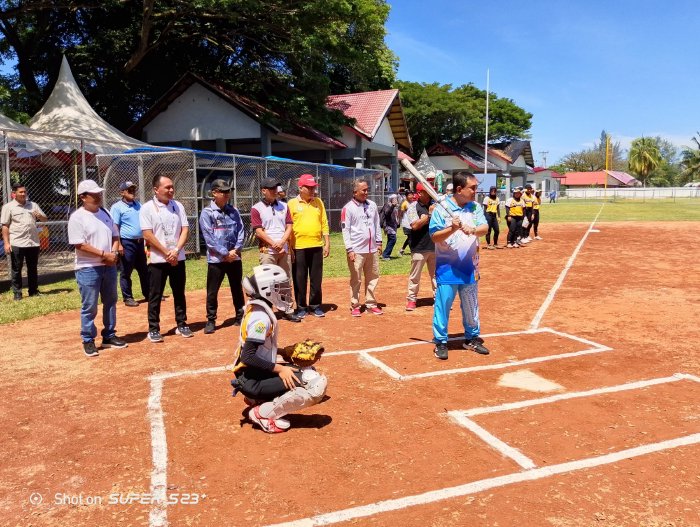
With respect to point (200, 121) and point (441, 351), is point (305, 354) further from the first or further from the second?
point (200, 121)

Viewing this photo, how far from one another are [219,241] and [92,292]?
174 centimetres

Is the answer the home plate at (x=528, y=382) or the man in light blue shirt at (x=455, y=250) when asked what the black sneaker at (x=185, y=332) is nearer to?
the man in light blue shirt at (x=455, y=250)

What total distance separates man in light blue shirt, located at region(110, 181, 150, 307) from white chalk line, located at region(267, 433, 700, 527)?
7.32m

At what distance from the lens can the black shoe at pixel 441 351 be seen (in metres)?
6.12

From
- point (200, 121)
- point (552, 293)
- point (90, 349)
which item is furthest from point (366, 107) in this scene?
point (90, 349)

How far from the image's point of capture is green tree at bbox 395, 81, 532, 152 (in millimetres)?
48375

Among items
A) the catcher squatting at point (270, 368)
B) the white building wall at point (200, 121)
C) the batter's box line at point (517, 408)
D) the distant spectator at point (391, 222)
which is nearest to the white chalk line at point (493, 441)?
the batter's box line at point (517, 408)

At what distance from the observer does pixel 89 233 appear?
6.36 metres

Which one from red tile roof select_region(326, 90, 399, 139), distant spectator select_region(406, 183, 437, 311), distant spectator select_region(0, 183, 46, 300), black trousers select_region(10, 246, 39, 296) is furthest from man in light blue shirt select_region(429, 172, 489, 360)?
red tile roof select_region(326, 90, 399, 139)

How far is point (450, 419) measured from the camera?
14.9ft

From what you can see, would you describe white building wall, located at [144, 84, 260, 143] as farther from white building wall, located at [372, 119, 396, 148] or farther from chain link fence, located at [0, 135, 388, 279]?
white building wall, located at [372, 119, 396, 148]

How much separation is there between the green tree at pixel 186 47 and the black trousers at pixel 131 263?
14197 millimetres

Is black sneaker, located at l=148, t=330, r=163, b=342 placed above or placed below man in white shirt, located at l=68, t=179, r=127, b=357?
below

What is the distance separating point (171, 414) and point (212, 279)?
9.94ft
